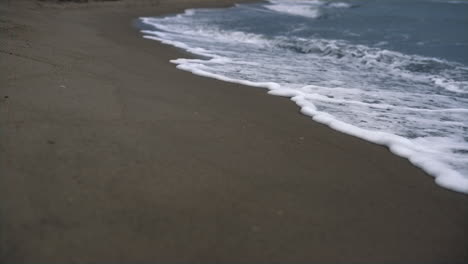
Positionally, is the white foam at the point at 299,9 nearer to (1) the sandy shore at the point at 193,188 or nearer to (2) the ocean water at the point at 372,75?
(2) the ocean water at the point at 372,75

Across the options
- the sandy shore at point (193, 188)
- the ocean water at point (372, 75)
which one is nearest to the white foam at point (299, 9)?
the ocean water at point (372, 75)

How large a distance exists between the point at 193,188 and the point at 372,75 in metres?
4.82

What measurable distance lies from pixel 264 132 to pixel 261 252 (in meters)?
1.41

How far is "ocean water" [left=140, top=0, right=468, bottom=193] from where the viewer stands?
2980 millimetres

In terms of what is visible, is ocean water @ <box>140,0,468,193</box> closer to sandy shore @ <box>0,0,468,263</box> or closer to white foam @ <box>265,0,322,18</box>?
sandy shore @ <box>0,0,468,263</box>

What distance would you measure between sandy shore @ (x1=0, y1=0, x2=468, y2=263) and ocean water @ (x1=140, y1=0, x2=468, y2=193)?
0.41 metres

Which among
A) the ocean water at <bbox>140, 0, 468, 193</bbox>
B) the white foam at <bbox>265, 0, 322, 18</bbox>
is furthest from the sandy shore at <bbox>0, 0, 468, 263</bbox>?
the white foam at <bbox>265, 0, 322, 18</bbox>

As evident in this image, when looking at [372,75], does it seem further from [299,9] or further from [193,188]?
[299,9]

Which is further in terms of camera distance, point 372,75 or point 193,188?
point 372,75

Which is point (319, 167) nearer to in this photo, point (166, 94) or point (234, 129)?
point (234, 129)

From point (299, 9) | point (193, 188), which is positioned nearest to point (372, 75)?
point (193, 188)

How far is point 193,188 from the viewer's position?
1920mm

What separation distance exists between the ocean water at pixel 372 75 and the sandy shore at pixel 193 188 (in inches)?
16.1

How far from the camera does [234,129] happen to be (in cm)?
281
